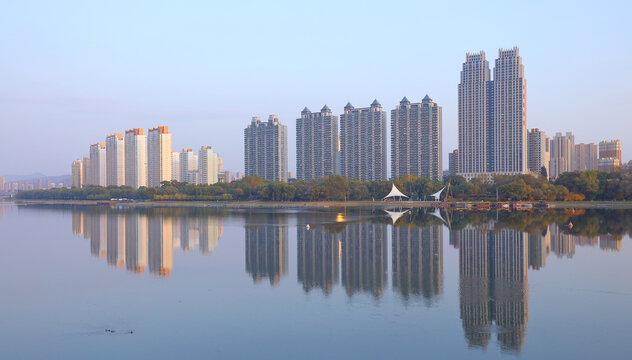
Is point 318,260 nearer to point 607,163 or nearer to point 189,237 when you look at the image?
point 189,237

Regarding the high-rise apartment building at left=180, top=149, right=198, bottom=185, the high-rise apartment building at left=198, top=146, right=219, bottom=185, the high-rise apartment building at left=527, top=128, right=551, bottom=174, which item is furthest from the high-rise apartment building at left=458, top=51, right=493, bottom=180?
the high-rise apartment building at left=180, top=149, right=198, bottom=185

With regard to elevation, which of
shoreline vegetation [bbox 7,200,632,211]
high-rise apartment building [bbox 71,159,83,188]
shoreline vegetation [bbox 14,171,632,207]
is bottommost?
shoreline vegetation [bbox 7,200,632,211]

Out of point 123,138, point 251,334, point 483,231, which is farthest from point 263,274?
point 123,138

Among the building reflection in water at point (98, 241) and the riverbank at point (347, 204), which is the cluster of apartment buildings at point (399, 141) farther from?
the building reflection in water at point (98, 241)

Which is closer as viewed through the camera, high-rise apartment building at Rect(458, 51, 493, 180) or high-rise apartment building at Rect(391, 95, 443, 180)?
high-rise apartment building at Rect(391, 95, 443, 180)


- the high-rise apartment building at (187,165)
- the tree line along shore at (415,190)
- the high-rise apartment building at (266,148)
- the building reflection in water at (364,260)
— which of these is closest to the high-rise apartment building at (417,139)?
the tree line along shore at (415,190)

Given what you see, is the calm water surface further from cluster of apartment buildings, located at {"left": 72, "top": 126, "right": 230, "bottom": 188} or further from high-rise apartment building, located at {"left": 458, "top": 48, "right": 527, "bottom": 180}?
cluster of apartment buildings, located at {"left": 72, "top": 126, "right": 230, "bottom": 188}

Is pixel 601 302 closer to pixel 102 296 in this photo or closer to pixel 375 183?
pixel 102 296
